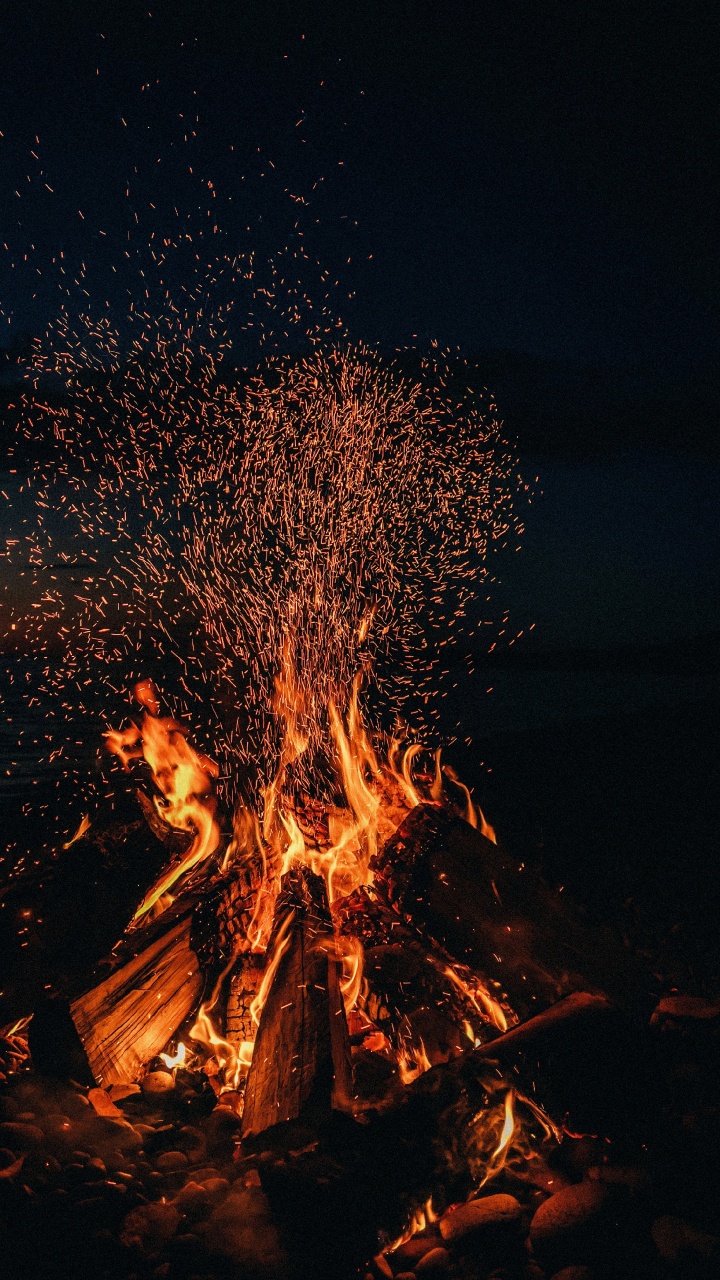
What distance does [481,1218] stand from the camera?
123 inches

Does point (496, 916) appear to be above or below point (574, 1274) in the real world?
above

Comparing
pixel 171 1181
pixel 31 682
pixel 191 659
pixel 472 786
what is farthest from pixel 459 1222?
pixel 191 659

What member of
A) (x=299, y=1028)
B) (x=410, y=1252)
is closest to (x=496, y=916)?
(x=299, y=1028)

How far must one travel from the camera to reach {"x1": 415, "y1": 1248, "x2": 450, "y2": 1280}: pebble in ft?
9.66

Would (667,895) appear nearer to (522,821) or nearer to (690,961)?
(690,961)

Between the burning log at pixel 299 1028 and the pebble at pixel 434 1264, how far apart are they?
721mm

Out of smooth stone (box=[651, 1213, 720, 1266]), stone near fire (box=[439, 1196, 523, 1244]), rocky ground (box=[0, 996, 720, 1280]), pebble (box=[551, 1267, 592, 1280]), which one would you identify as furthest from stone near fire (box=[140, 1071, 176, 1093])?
smooth stone (box=[651, 1213, 720, 1266])

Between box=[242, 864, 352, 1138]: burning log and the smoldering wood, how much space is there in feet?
2.13

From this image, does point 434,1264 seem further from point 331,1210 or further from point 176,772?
point 176,772

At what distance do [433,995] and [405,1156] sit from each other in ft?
4.42

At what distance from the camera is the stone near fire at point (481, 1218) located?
3090mm

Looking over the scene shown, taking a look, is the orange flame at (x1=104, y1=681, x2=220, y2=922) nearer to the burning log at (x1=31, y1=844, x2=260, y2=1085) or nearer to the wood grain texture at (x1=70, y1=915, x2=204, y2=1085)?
the burning log at (x1=31, y1=844, x2=260, y2=1085)

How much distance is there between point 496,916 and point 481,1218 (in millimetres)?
1832

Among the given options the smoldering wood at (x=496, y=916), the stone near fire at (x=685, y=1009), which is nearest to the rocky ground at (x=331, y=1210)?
the stone near fire at (x=685, y=1009)
